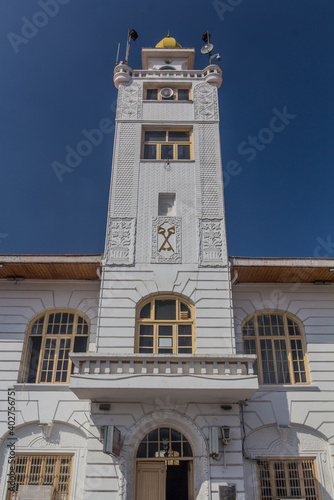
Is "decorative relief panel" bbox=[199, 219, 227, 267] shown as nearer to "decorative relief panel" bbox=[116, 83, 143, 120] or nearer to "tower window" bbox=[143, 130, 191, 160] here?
"tower window" bbox=[143, 130, 191, 160]

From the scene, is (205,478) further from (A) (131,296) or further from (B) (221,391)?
(A) (131,296)

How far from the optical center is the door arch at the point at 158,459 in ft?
45.6

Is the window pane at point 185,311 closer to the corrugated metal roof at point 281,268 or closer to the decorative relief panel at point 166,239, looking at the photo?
the decorative relief panel at point 166,239

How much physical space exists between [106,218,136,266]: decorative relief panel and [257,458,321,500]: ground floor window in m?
8.64

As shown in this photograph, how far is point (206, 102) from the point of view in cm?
2117

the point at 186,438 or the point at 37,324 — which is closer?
the point at 186,438

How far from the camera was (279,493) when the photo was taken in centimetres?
1462

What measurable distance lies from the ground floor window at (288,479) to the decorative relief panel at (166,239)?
7.86 meters

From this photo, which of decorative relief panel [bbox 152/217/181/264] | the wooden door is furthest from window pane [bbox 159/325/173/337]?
the wooden door

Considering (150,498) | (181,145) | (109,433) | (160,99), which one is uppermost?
(160,99)

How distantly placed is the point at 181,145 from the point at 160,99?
3080 millimetres

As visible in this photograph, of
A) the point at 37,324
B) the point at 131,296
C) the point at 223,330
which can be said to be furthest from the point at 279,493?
the point at 37,324

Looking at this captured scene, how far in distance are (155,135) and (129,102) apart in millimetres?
2218

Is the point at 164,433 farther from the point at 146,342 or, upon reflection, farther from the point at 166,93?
the point at 166,93
